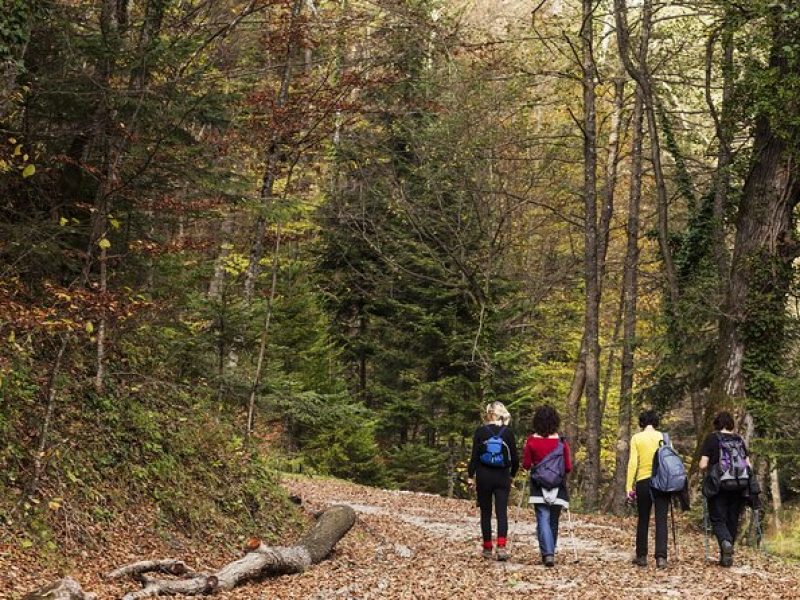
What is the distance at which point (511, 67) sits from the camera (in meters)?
17.7

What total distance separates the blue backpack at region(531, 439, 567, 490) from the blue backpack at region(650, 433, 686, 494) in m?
1.07

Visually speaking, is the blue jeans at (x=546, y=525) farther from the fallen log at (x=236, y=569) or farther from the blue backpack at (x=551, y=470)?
the fallen log at (x=236, y=569)

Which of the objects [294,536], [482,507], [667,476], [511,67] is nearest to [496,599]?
[482,507]

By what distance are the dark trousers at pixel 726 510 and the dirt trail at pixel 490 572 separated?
453mm

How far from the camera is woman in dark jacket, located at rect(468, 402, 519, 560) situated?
31.3 ft

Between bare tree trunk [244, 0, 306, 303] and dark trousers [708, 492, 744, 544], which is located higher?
bare tree trunk [244, 0, 306, 303]

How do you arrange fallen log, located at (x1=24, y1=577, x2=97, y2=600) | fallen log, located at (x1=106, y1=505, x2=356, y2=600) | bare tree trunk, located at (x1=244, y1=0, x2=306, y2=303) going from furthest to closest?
1. bare tree trunk, located at (x1=244, y1=0, x2=306, y2=303)
2. fallen log, located at (x1=106, y1=505, x2=356, y2=600)
3. fallen log, located at (x1=24, y1=577, x2=97, y2=600)

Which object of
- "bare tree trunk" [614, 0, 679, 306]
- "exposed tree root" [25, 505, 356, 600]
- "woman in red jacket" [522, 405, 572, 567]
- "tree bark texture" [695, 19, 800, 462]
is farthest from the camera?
"bare tree trunk" [614, 0, 679, 306]

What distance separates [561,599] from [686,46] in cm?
1588

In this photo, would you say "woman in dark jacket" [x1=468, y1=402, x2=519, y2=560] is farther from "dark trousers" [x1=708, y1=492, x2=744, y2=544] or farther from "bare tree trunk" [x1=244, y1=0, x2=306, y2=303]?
"bare tree trunk" [x1=244, y1=0, x2=306, y2=303]

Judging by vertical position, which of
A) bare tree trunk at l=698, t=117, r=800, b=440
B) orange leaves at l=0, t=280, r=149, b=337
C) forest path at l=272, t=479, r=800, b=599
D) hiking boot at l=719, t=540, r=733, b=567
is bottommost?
forest path at l=272, t=479, r=800, b=599

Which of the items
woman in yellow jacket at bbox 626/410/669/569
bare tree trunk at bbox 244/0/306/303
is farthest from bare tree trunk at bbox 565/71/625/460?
woman in yellow jacket at bbox 626/410/669/569

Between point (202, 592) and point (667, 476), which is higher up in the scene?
point (667, 476)

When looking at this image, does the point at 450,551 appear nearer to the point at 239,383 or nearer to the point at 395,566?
the point at 395,566
